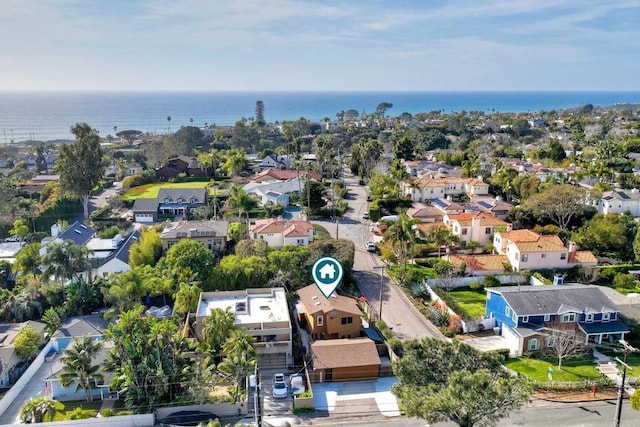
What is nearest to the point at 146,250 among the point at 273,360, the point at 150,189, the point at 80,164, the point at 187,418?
the point at 273,360

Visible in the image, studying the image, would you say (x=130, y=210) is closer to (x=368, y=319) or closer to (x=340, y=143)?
(x=368, y=319)

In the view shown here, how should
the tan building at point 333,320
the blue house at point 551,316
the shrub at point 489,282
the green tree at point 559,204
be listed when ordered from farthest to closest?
the green tree at point 559,204, the shrub at point 489,282, the tan building at point 333,320, the blue house at point 551,316

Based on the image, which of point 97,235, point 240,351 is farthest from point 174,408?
point 97,235

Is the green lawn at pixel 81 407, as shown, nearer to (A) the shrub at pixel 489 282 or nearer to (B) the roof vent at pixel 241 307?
(B) the roof vent at pixel 241 307

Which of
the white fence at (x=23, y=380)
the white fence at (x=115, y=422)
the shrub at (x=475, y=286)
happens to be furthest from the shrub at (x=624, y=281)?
the white fence at (x=23, y=380)

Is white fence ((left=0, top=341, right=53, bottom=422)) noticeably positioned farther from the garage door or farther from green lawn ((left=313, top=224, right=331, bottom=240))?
green lawn ((left=313, top=224, right=331, bottom=240))

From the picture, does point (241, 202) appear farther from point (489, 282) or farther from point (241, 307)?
point (489, 282)
